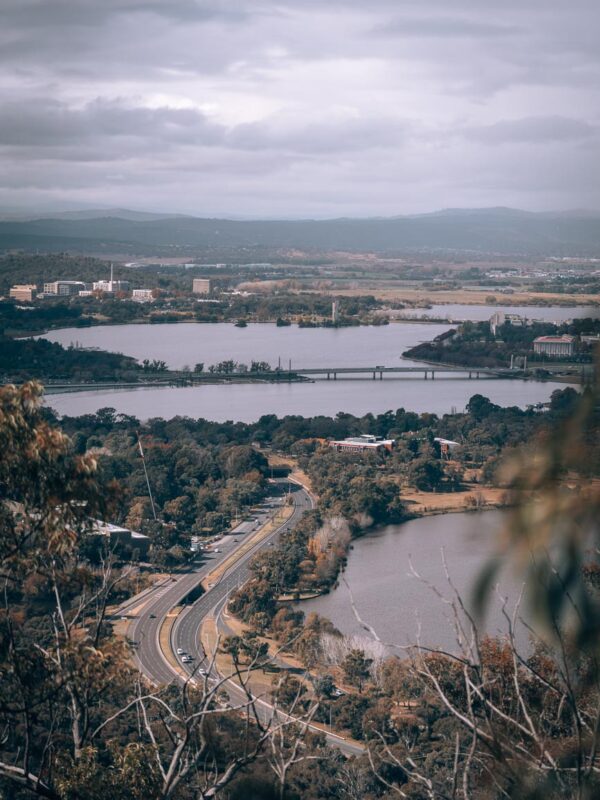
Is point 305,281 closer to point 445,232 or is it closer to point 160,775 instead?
point 445,232

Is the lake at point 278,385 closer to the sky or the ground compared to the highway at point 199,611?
closer to the sky

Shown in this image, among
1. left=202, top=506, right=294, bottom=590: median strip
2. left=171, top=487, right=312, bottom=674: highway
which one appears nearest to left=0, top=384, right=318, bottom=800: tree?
left=171, top=487, right=312, bottom=674: highway

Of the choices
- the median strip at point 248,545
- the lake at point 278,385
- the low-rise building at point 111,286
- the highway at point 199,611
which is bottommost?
the median strip at point 248,545

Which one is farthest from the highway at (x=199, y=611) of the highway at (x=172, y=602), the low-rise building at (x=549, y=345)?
the low-rise building at (x=549, y=345)

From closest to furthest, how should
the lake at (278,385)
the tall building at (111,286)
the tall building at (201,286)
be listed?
the lake at (278,385), the tall building at (111,286), the tall building at (201,286)

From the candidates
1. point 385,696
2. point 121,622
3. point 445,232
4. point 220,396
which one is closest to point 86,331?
point 220,396

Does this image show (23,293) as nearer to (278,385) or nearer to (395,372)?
(278,385)

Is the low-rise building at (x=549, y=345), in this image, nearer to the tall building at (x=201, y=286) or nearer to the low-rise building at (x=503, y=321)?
the low-rise building at (x=503, y=321)

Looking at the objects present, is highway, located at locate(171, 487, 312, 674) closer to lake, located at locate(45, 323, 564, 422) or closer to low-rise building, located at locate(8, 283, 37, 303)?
lake, located at locate(45, 323, 564, 422)
